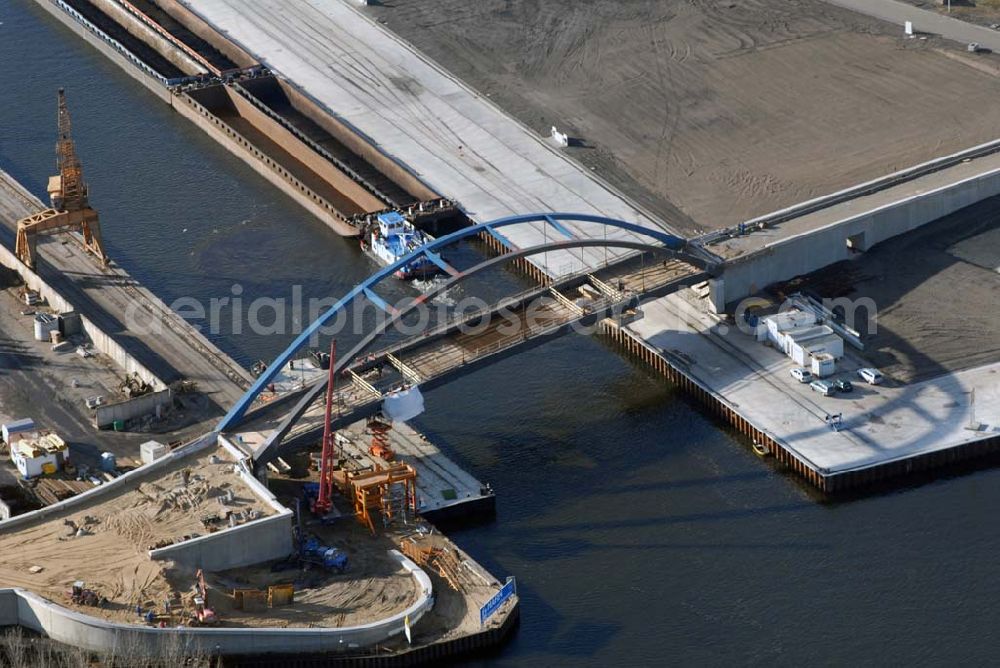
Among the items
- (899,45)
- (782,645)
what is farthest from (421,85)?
(782,645)

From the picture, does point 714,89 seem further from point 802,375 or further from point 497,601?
point 497,601

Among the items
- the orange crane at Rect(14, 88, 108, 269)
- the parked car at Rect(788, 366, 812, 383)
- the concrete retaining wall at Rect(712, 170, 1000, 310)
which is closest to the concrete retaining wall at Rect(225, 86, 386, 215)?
the orange crane at Rect(14, 88, 108, 269)

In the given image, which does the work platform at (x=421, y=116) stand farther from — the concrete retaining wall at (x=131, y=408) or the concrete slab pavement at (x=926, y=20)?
the concrete slab pavement at (x=926, y=20)

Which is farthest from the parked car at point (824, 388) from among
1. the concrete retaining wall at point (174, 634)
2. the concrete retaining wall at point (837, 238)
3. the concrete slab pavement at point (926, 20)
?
the concrete slab pavement at point (926, 20)

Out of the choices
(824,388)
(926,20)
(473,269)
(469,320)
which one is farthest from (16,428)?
(926,20)

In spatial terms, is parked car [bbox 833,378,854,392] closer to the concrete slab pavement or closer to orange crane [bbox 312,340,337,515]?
orange crane [bbox 312,340,337,515]

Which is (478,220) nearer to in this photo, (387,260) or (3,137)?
(387,260)
